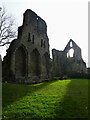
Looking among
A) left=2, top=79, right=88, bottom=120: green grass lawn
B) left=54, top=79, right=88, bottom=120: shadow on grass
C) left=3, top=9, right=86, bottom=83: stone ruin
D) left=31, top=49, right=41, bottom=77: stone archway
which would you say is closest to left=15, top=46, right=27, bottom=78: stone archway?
left=3, top=9, right=86, bottom=83: stone ruin

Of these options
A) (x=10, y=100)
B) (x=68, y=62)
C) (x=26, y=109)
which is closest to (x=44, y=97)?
(x=10, y=100)

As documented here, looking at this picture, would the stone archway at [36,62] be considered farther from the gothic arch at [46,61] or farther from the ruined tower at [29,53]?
the gothic arch at [46,61]

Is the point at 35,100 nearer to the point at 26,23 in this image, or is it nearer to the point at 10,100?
the point at 10,100

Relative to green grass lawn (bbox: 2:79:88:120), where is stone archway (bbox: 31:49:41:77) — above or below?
above

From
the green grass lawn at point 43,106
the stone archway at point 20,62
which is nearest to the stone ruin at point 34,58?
the stone archway at point 20,62

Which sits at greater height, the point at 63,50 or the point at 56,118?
the point at 63,50

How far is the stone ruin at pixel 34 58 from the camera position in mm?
35031

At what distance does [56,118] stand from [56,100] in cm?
340

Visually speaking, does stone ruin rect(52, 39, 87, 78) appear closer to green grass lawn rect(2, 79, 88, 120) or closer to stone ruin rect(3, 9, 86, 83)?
stone ruin rect(3, 9, 86, 83)

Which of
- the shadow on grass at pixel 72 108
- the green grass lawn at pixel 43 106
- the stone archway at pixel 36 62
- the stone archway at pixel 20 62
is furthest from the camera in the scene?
the stone archway at pixel 36 62

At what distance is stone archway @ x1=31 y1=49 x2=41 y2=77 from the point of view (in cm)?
3953

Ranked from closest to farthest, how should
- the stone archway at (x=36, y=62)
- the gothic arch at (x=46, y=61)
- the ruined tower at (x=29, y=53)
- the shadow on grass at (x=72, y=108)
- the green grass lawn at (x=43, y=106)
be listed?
the shadow on grass at (x=72, y=108), the green grass lawn at (x=43, y=106), the ruined tower at (x=29, y=53), the stone archway at (x=36, y=62), the gothic arch at (x=46, y=61)

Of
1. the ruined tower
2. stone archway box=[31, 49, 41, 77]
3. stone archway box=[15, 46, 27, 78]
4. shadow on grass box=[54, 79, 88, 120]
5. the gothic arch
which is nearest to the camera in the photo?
shadow on grass box=[54, 79, 88, 120]

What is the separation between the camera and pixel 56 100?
14.5m
